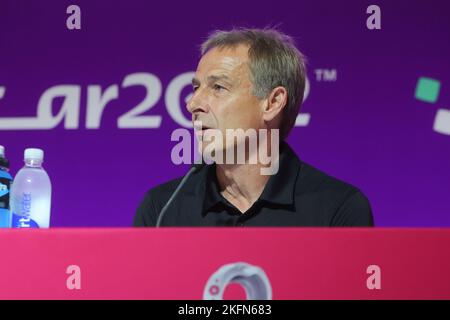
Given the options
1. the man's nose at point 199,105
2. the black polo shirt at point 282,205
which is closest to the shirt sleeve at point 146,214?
the black polo shirt at point 282,205

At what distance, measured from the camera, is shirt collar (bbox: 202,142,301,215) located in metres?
1.73

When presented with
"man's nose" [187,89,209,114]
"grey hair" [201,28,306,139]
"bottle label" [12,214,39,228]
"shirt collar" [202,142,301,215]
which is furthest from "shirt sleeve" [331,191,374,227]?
"bottle label" [12,214,39,228]

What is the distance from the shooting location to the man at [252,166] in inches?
68.1

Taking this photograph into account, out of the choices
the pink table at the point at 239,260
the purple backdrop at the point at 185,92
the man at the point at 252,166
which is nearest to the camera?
the pink table at the point at 239,260

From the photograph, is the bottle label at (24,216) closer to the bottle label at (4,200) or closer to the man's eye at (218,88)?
the bottle label at (4,200)

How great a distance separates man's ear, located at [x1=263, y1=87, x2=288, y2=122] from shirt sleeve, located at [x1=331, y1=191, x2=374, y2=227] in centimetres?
29

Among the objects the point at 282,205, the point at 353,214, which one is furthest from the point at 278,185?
the point at 353,214

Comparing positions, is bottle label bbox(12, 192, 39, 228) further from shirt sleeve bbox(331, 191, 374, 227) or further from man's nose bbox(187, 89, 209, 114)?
shirt sleeve bbox(331, 191, 374, 227)

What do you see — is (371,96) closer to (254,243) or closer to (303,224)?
(303,224)

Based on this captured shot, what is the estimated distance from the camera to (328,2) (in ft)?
7.54

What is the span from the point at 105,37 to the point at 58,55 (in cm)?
16

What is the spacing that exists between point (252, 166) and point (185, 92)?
536 mm

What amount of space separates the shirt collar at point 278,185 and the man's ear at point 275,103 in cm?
10
